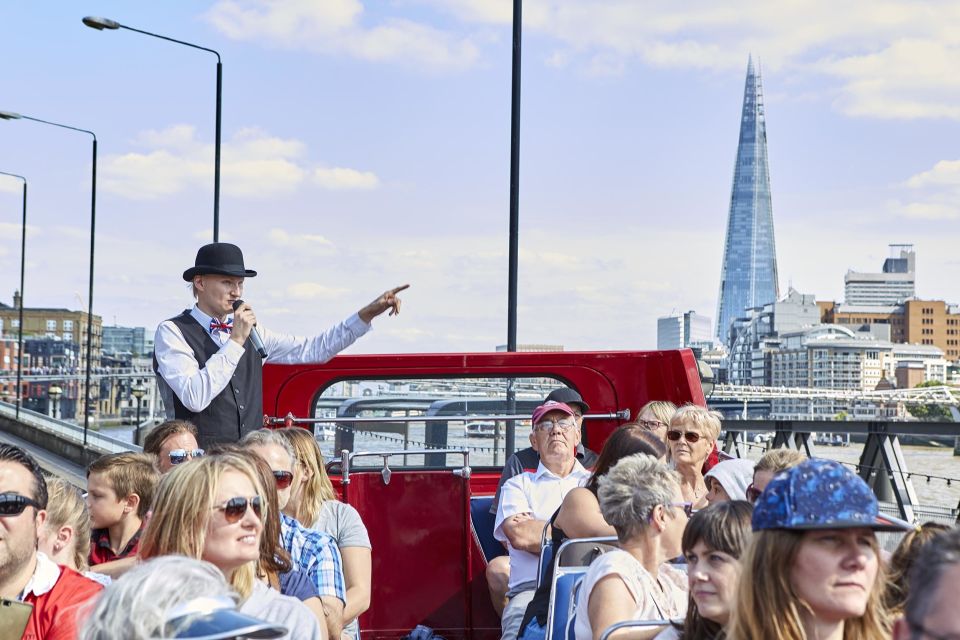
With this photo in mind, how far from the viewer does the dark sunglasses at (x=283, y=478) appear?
5098 millimetres

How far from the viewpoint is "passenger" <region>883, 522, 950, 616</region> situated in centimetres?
370

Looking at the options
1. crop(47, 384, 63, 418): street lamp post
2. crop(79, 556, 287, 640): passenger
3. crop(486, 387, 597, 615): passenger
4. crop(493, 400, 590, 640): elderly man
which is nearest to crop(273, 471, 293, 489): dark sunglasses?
crop(493, 400, 590, 640): elderly man

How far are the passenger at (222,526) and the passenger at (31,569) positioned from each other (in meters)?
0.26

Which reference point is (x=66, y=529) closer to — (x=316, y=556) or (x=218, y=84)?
(x=316, y=556)

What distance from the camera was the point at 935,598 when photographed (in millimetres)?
1857

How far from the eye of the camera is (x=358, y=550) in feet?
18.7

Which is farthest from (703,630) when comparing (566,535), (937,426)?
(937,426)

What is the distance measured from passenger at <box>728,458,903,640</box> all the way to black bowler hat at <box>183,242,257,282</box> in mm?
4879

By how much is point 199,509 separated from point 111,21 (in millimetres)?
21905

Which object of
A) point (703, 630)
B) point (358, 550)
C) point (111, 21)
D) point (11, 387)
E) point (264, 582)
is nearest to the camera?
point (703, 630)

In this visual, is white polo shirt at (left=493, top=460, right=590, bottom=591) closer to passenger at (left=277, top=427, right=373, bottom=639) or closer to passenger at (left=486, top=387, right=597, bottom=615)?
passenger at (left=486, top=387, right=597, bottom=615)

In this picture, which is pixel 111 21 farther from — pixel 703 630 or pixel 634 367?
pixel 703 630

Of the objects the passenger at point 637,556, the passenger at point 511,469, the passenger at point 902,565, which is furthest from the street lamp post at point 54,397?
the passenger at point 902,565

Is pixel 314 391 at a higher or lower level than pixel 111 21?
lower
